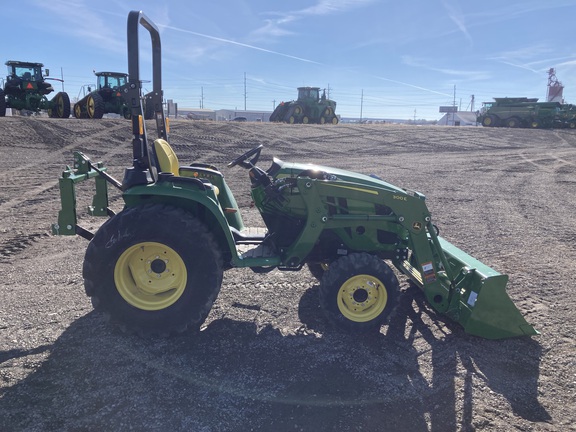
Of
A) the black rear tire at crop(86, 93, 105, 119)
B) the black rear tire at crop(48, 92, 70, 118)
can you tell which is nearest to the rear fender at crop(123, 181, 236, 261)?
the black rear tire at crop(86, 93, 105, 119)

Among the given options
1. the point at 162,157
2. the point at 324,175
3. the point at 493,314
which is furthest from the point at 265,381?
the point at 162,157

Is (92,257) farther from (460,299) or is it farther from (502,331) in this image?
(502,331)

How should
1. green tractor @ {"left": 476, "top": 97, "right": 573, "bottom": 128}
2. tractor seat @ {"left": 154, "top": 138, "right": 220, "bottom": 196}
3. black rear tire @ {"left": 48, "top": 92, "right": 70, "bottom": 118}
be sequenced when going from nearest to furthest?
tractor seat @ {"left": 154, "top": 138, "right": 220, "bottom": 196} → black rear tire @ {"left": 48, "top": 92, "right": 70, "bottom": 118} → green tractor @ {"left": 476, "top": 97, "right": 573, "bottom": 128}

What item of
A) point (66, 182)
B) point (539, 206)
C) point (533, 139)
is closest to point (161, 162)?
point (66, 182)

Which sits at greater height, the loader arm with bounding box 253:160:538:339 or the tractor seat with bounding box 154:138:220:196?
the tractor seat with bounding box 154:138:220:196

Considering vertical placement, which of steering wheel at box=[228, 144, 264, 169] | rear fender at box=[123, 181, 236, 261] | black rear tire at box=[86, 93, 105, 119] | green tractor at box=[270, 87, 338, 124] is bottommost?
rear fender at box=[123, 181, 236, 261]

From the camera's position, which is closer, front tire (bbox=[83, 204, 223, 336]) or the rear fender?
front tire (bbox=[83, 204, 223, 336])

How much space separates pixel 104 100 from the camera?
69.4ft

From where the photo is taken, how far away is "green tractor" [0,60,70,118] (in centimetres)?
1981

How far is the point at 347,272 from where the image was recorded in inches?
139

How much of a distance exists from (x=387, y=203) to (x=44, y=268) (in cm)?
396

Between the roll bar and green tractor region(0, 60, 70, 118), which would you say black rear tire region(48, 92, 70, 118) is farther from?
the roll bar

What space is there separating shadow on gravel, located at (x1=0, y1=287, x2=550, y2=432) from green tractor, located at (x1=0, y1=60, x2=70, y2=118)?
65.0ft

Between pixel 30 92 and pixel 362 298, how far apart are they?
2145 centimetres
